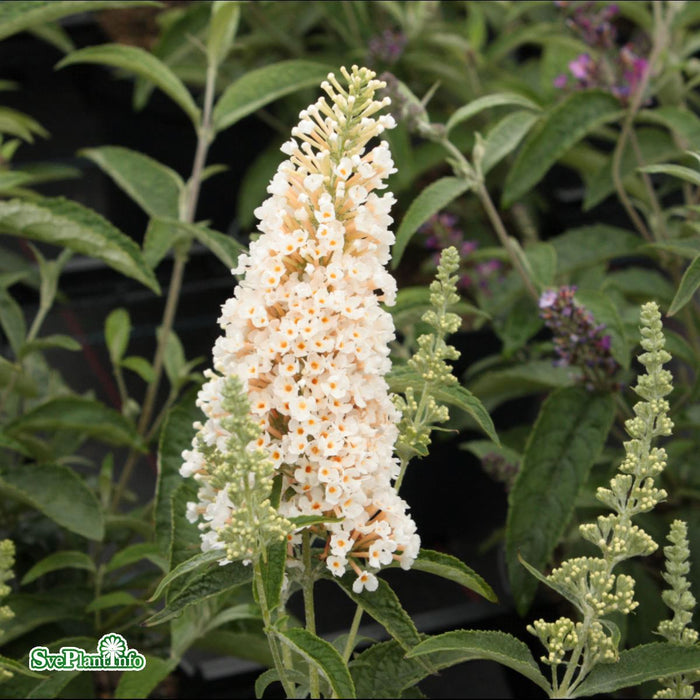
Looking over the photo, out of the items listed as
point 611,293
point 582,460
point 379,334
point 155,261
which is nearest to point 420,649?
point 379,334

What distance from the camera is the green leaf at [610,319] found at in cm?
102

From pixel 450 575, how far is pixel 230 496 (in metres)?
0.21

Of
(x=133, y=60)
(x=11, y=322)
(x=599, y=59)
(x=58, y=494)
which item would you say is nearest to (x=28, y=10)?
(x=133, y=60)

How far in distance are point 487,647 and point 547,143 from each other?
708 mm

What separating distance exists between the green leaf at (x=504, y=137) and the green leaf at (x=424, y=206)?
7 cm

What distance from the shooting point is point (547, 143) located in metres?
1.20

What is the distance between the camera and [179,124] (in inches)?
88.7

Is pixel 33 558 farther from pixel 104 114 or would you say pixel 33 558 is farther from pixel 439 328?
pixel 104 114

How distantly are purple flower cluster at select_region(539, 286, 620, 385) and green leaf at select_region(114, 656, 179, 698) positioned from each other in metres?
0.50

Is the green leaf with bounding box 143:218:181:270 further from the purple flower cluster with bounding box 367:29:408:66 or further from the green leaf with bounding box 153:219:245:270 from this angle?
the purple flower cluster with bounding box 367:29:408:66

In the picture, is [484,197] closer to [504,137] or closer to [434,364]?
[504,137]

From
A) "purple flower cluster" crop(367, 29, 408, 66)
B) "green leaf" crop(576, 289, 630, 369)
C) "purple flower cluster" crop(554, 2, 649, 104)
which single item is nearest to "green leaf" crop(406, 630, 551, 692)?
"green leaf" crop(576, 289, 630, 369)

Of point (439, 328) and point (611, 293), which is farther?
point (611, 293)

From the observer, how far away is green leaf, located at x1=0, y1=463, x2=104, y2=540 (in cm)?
102
